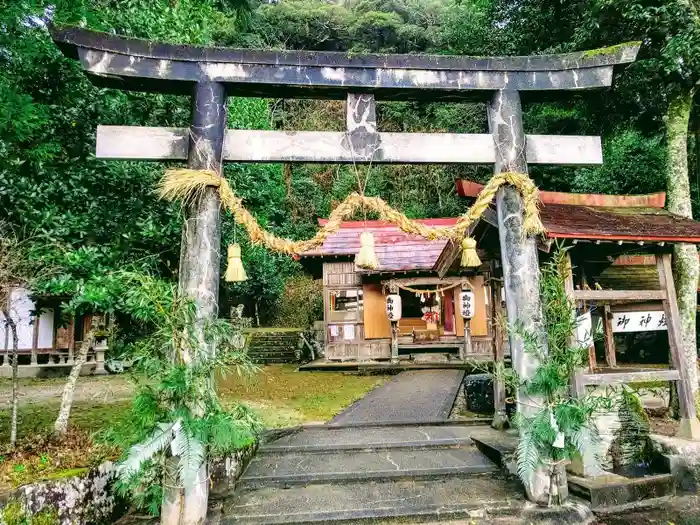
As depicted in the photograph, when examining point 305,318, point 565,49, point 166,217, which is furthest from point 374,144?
point 305,318

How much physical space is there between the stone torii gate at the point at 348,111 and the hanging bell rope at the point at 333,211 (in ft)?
0.43

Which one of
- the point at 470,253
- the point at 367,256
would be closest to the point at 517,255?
the point at 470,253

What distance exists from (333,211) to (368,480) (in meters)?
3.33

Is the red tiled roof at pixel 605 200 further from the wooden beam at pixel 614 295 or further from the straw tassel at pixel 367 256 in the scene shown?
the straw tassel at pixel 367 256

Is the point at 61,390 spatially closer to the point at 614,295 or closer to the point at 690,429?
the point at 614,295

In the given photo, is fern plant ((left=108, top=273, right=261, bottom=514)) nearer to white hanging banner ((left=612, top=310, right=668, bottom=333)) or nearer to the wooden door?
white hanging banner ((left=612, top=310, right=668, bottom=333))

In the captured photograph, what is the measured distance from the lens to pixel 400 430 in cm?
Result: 736

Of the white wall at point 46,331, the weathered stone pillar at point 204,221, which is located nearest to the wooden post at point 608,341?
the weathered stone pillar at point 204,221

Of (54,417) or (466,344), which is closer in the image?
(54,417)

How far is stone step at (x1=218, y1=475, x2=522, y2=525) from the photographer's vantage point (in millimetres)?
4496

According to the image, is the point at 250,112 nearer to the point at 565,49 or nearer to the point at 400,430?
the point at 565,49

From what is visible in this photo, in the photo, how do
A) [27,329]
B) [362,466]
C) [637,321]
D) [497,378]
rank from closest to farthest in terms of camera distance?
[362,466]
[497,378]
[637,321]
[27,329]

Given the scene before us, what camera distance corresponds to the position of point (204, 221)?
4.68 meters

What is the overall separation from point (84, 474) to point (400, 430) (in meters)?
4.71
